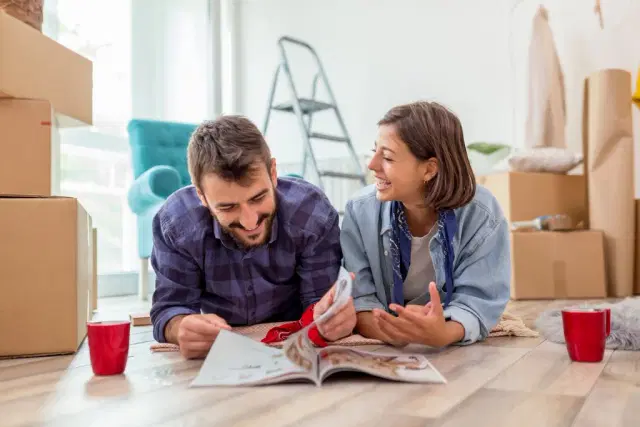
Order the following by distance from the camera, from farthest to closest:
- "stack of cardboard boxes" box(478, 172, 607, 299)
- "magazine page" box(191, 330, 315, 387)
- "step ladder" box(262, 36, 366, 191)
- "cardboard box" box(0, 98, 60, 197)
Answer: "step ladder" box(262, 36, 366, 191)
"stack of cardboard boxes" box(478, 172, 607, 299)
"cardboard box" box(0, 98, 60, 197)
"magazine page" box(191, 330, 315, 387)

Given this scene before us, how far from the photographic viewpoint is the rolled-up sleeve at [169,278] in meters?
1.47

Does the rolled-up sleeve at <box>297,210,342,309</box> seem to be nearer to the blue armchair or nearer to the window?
the blue armchair

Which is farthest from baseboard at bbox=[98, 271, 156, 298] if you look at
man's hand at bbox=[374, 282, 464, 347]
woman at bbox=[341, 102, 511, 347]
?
man's hand at bbox=[374, 282, 464, 347]

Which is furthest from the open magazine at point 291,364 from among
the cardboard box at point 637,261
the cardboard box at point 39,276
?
the cardboard box at point 637,261

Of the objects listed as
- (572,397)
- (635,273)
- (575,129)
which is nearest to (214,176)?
(572,397)

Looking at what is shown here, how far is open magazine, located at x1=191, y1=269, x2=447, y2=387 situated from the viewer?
3.42ft

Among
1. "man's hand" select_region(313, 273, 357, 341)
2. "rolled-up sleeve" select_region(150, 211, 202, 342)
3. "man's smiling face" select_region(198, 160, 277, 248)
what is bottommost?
"man's hand" select_region(313, 273, 357, 341)

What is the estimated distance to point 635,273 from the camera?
319 cm

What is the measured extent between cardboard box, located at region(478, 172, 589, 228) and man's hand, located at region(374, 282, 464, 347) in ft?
6.69

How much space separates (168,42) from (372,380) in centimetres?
350

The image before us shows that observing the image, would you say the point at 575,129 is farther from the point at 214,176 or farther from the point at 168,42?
the point at 214,176

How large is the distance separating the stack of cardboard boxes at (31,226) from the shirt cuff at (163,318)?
0.21 meters

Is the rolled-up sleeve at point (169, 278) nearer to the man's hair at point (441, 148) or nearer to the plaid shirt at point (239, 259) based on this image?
the plaid shirt at point (239, 259)

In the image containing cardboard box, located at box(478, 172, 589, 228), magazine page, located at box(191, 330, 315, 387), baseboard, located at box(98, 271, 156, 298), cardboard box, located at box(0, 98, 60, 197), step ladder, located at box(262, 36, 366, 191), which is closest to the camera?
magazine page, located at box(191, 330, 315, 387)
